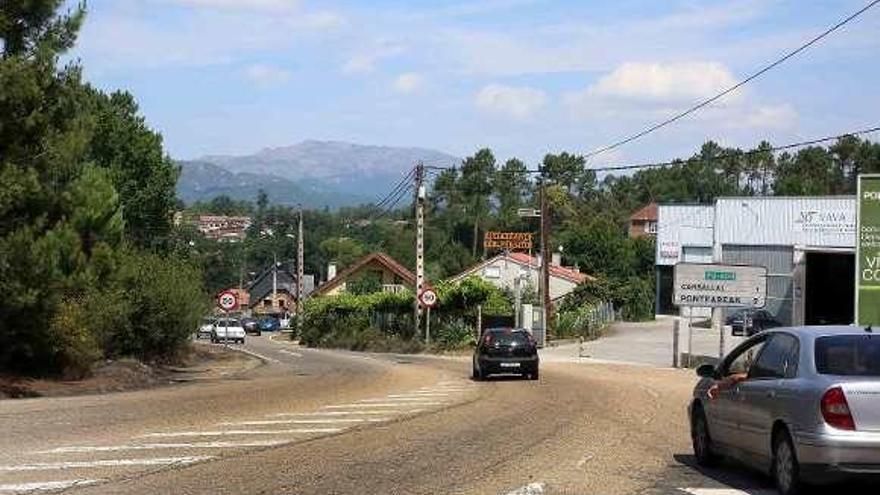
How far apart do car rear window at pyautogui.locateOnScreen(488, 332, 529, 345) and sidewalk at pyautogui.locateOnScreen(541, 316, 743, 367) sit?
13808mm

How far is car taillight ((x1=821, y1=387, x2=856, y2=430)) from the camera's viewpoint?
9.43m

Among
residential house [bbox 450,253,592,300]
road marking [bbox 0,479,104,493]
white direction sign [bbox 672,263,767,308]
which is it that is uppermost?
residential house [bbox 450,253,592,300]

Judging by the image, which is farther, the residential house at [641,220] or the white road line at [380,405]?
the residential house at [641,220]

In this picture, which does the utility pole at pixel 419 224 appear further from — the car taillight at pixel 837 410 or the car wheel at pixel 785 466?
the car taillight at pixel 837 410

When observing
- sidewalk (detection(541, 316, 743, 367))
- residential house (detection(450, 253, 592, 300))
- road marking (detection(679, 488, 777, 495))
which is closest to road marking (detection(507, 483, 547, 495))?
road marking (detection(679, 488, 777, 495))

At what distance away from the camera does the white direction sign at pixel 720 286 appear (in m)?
41.2

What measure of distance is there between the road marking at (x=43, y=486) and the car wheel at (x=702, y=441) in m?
6.50

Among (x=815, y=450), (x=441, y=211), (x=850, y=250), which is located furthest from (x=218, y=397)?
(x=441, y=211)

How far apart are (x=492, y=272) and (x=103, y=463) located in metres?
81.0

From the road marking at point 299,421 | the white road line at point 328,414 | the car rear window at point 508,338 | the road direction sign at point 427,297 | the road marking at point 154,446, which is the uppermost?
the road direction sign at point 427,297

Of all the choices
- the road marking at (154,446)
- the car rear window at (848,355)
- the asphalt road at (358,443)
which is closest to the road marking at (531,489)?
the asphalt road at (358,443)

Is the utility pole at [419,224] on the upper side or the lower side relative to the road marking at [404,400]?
upper

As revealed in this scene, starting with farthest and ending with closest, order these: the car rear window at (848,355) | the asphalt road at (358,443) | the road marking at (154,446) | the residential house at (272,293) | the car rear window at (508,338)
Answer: the residential house at (272,293), the car rear window at (508,338), the road marking at (154,446), the asphalt road at (358,443), the car rear window at (848,355)

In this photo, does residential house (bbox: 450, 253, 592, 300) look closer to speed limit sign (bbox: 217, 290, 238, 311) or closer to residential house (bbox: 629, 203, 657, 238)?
speed limit sign (bbox: 217, 290, 238, 311)
